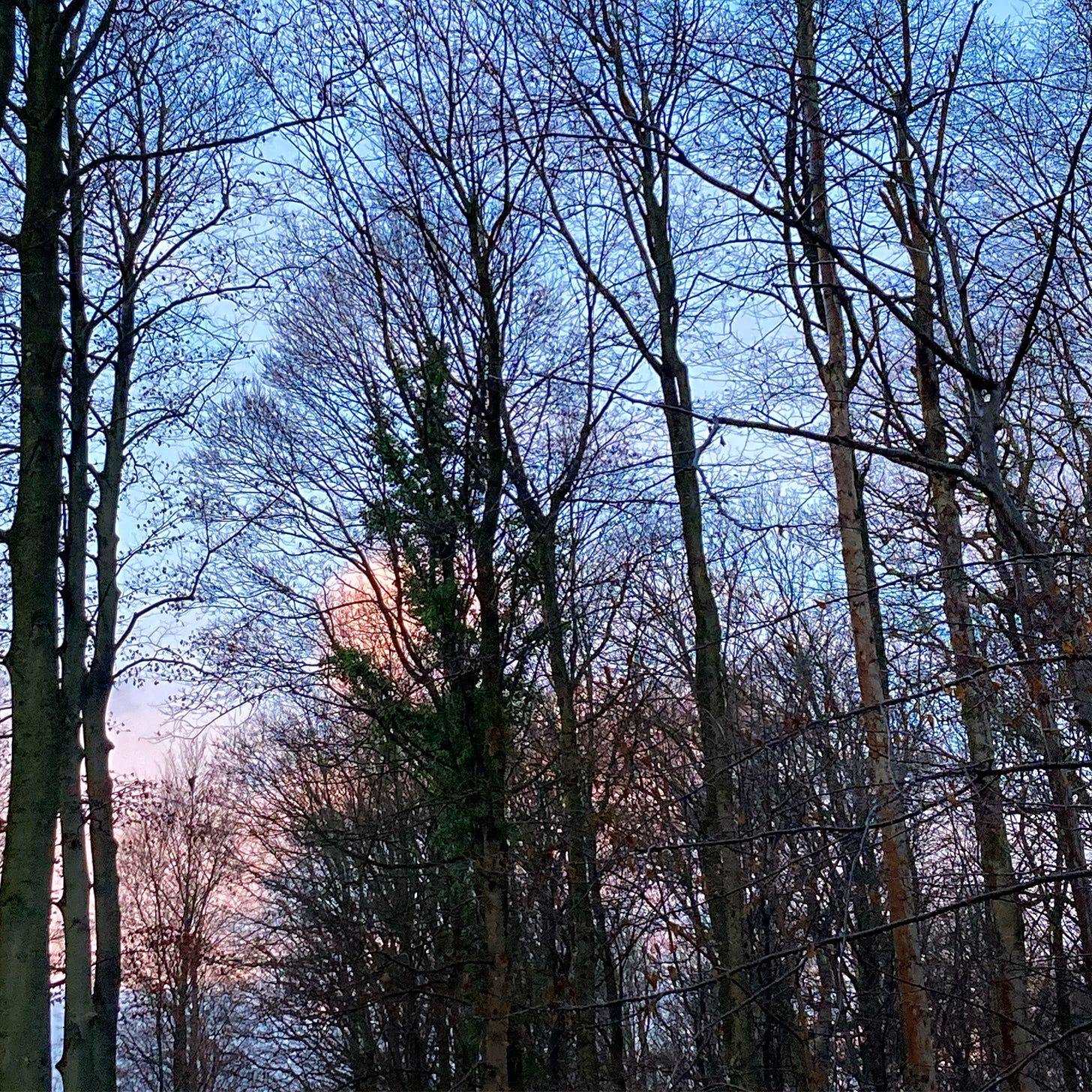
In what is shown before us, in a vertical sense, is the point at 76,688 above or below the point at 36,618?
above

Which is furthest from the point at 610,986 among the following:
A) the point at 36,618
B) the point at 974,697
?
the point at 36,618

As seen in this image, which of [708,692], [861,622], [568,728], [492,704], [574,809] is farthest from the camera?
[568,728]

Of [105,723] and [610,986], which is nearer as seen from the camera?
[105,723]

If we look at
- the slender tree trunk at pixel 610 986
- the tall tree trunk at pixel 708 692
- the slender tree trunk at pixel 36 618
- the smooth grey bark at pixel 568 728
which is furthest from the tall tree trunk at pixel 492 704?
the slender tree trunk at pixel 36 618

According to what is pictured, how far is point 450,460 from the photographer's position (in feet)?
36.5

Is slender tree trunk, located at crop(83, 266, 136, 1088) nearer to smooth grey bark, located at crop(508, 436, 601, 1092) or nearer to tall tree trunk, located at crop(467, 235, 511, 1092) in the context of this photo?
tall tree trunk, located at crop(467, 235, 511, 1092)

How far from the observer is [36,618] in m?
5.27

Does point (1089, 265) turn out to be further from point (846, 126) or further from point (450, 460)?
point (450, 460)

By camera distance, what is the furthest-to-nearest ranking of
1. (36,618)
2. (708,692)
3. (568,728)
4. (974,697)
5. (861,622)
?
(568,728), (708,692), (861,622), (974,697), (36,618)

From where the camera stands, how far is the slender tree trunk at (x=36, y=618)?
15.9 ft

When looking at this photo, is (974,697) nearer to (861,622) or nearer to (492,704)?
(861,622)

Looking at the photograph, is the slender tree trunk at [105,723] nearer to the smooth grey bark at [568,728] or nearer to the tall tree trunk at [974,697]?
the smooth grey bark at [568,728]

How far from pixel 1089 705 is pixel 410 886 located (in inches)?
486

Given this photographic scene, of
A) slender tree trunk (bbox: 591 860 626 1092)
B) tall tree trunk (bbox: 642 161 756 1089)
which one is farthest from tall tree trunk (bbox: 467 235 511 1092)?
tall tree trunk (bbox: 642 161 756 1089)
